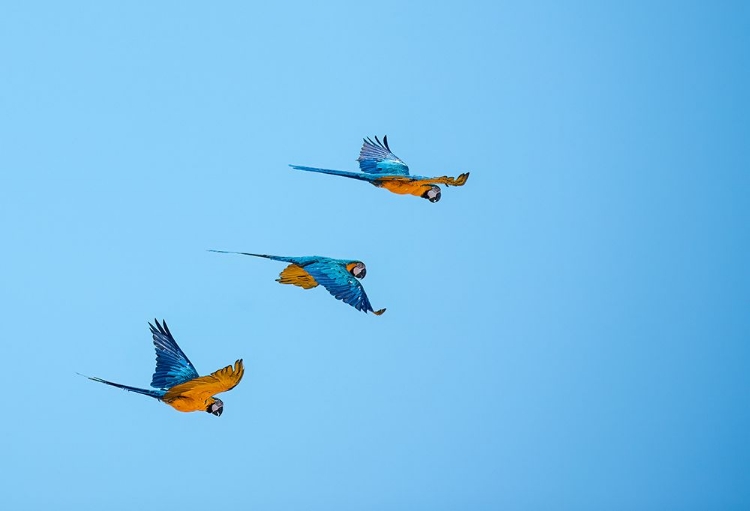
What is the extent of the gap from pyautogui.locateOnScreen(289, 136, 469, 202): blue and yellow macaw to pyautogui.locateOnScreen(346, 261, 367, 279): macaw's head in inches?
77.9

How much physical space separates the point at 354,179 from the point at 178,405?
21.1ft

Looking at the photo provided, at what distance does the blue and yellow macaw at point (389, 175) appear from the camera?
25625 mm

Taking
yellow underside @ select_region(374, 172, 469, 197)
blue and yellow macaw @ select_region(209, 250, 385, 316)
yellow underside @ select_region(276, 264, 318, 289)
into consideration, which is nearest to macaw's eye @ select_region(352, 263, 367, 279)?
blue and yellow macaw @ select_region(209, 250, 385, 316)

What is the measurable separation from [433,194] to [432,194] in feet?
0.07

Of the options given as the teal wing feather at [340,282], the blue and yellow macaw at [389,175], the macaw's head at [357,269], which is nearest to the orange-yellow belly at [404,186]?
the blue and yellow macaw at [389,175]

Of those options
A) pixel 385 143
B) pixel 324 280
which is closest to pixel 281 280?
pixel 324 280

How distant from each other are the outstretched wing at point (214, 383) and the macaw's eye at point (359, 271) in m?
3.63

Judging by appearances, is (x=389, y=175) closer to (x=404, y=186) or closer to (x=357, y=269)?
(x=404, y=186)

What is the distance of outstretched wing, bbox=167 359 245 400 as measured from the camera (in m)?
23.0

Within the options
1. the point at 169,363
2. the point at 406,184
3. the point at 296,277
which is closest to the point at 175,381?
the point at 169,363

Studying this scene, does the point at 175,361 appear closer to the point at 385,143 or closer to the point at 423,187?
the point at 423,187

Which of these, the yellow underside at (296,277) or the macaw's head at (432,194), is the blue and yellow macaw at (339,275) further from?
the macaw's head at (432,194)

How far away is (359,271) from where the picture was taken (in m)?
25.5

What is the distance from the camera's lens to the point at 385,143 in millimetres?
29938
